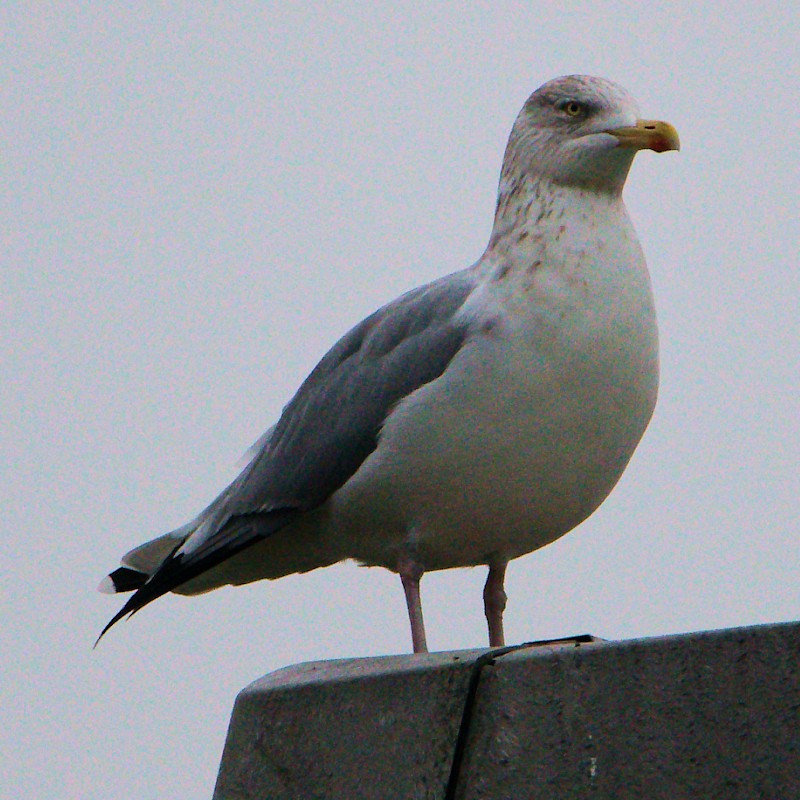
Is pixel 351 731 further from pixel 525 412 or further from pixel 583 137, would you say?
pixel 583 137

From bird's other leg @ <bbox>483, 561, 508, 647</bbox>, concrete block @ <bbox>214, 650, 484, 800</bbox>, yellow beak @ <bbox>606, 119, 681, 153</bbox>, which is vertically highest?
yellow beak @ <bbox>606, 119, 681, 153</bbox>

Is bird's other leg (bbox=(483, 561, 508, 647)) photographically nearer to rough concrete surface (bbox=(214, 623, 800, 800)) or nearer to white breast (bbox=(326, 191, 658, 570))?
white breast (bbox=(326, 191, 658, 570))

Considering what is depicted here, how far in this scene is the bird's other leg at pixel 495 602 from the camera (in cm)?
503

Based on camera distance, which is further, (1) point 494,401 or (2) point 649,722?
(1) point 494,401

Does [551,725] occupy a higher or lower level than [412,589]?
higher

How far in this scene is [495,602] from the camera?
16.5 feet

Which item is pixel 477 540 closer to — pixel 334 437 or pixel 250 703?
pixel 334 437

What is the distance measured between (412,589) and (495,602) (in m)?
0.48

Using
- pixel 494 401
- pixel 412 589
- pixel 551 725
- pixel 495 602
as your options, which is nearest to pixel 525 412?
pixel 494 401

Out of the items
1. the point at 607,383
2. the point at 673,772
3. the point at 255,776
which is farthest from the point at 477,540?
the point at 673,772

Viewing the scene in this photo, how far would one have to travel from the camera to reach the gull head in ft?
15.5

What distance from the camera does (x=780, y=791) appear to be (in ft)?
8.30

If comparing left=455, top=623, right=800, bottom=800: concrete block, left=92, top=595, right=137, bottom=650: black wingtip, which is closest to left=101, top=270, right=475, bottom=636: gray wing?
left=92, top=595, right=137, bottom=650: black wingtip

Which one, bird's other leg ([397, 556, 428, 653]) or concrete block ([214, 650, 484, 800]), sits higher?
concrete block ([214, 650, 484, 800])
